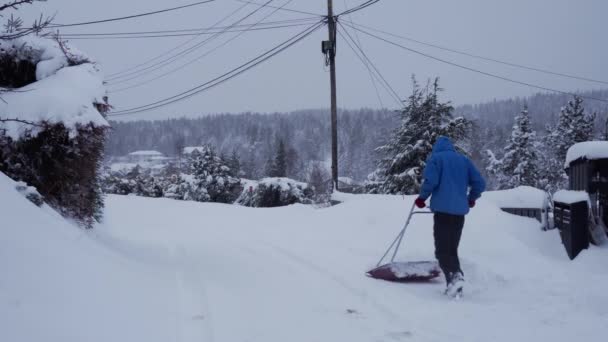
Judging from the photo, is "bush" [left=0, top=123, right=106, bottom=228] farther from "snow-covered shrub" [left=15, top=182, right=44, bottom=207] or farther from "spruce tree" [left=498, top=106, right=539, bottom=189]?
"spruce tree" [left=498, top=106, right=539, bottom=189]

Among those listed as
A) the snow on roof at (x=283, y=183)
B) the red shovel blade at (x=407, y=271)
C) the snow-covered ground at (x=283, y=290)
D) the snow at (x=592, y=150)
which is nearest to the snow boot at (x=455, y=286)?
the snow-covered ground at (x=283, y=290)

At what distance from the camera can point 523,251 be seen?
6312 mm

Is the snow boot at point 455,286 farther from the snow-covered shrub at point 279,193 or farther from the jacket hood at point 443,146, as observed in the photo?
the snow-covered shrub at point 279,193

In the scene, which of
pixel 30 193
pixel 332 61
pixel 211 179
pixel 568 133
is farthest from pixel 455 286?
pixel 568 133

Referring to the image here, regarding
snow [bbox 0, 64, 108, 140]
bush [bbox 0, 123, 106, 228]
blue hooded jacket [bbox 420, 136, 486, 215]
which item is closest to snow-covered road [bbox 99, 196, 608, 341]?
blue hooded jacket [bbox 420, 136, 486, 215]

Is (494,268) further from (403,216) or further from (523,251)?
(403,216)

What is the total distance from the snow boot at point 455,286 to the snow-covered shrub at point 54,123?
14.0ft

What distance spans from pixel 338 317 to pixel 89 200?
3.85 meters

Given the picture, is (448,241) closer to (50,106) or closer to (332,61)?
(50,106)

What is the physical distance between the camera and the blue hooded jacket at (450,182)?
4.93m

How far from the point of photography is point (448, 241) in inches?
194

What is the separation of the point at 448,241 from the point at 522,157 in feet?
119

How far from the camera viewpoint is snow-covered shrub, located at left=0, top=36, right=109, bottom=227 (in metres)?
4.89

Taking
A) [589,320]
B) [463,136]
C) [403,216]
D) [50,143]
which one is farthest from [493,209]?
[463,136]
